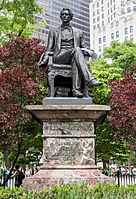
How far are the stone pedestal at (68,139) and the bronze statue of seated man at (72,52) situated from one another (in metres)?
0.55

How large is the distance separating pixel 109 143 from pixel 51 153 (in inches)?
275

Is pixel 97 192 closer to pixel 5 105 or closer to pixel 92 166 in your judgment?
pixel 92 166

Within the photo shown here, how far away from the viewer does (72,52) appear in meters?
8.73

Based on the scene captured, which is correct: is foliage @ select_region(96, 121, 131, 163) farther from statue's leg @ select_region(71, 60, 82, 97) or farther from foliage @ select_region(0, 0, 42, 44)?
foliage @ select_region(0, 0, 42, 44)

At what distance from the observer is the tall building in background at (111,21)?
3012 inches

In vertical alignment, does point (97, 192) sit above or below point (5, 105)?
below

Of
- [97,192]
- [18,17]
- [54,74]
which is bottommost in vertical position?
[97,192]

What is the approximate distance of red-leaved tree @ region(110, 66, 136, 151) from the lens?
10.7 metres

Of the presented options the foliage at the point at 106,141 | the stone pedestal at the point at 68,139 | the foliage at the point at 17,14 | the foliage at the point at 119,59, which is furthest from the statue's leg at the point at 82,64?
the foliage at the point at 119,59

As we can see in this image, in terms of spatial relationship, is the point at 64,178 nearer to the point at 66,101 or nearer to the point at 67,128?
the point at 67,128

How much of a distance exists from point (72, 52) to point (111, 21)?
8055 centimetres

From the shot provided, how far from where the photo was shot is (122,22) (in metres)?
78.5

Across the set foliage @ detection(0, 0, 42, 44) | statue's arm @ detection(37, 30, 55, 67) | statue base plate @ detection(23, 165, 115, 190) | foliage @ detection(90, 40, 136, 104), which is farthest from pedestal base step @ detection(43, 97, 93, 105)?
foliage @ detection(90, 40, 136, 104)

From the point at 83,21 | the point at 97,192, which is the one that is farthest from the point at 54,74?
the point at 83,21
